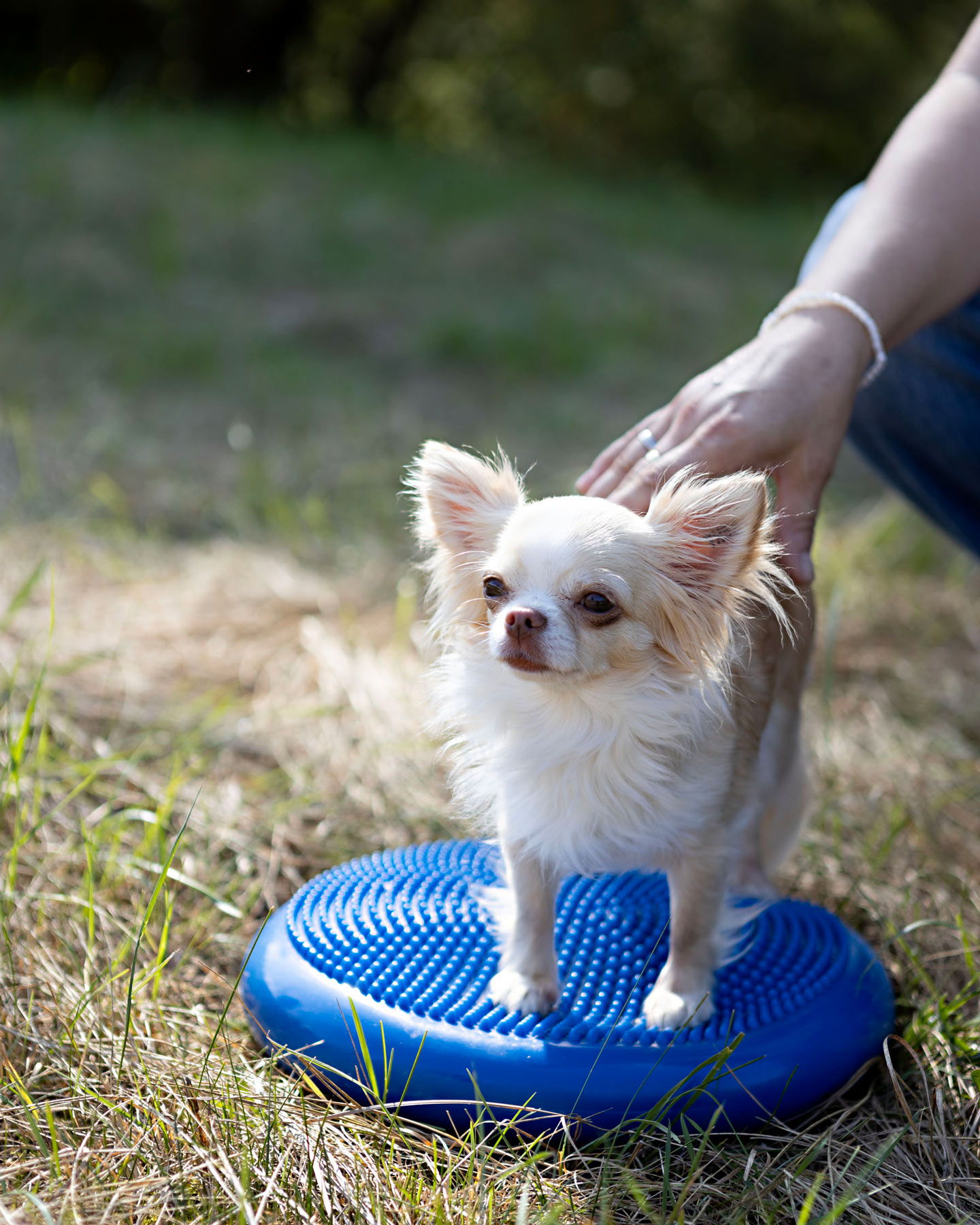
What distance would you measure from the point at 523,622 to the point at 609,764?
11.7 inches

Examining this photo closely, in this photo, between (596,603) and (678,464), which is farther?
(678,464)

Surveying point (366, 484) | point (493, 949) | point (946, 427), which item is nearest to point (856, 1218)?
point (493, 949)

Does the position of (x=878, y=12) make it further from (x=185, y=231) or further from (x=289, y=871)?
(x=289, y=871)

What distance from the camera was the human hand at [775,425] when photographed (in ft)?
6.02

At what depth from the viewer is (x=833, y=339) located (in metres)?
1.92

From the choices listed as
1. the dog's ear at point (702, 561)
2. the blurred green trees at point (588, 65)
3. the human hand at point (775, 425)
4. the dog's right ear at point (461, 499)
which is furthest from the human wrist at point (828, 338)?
the blurred green trees at point (588, 65)

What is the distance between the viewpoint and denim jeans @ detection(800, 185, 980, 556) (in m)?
2.45

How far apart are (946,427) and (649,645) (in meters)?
1.22

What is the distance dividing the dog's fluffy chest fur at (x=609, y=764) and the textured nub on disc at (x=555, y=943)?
186 millimetres

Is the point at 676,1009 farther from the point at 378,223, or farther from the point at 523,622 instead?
the point at 378,223

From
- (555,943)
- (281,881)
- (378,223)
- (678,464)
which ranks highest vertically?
(678,464)

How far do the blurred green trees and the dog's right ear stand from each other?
35.0ft

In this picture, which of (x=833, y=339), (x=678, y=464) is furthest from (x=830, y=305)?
(x=678, y=464)

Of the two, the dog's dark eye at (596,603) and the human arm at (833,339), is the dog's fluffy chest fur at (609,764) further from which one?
the human arm at (833,339)
